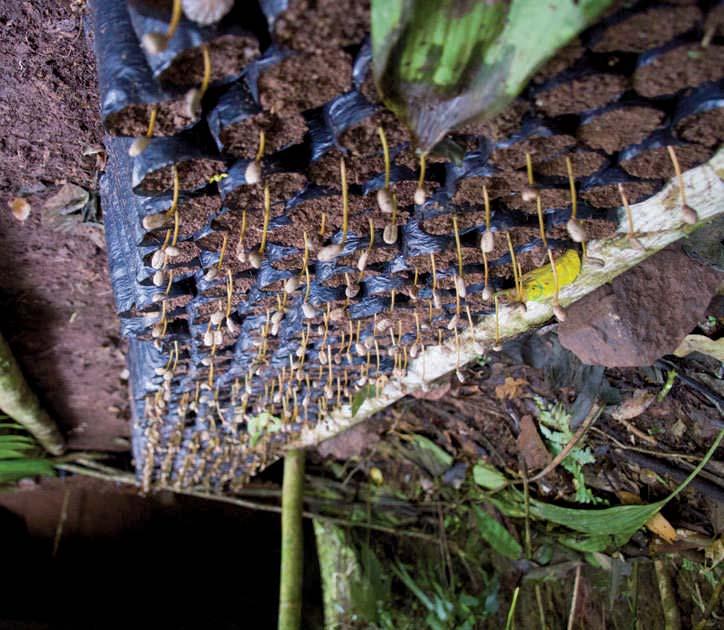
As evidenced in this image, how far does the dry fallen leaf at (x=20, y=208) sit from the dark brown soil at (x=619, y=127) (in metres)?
1.39

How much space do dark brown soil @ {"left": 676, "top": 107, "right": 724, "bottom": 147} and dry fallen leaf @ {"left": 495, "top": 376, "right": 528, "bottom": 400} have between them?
4.07ft

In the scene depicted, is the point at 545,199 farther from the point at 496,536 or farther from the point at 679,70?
the point at 496,536

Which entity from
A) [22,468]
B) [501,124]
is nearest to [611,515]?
[501,124]

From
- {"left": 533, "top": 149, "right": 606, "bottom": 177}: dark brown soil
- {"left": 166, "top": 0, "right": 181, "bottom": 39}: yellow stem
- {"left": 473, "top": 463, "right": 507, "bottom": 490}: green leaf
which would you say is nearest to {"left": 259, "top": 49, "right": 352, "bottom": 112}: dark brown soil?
{"left": 166, "top": 0, "right": 181, "bottom": 39}: yellow stem

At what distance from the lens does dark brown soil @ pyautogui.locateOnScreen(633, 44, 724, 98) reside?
25.6 inches

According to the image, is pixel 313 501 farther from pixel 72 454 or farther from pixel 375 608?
pixel 72 454

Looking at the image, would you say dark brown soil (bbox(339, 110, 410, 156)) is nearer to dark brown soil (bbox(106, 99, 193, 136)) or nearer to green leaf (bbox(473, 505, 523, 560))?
dark brown soil (bbox(106, 99, 193, 136))

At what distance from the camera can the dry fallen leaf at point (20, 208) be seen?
1538 mm

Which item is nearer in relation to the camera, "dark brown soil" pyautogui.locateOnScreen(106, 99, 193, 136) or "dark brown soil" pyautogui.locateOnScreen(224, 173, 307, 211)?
"dark brown soil" pyautogui.locateOnScreen(106, 99, 193, 136)

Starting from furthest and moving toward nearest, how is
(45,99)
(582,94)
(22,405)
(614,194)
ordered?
(22,405) < (45,99) < (614,194) < (582,94)

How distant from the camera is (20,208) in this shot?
1.56 metres

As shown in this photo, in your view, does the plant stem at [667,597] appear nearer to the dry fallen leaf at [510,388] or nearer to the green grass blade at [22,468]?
the dry fallen leaf at [510,388]

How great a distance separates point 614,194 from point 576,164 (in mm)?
131

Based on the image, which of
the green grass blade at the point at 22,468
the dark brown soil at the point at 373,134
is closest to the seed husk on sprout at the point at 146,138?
the dark brown soil at the point at 373,134
